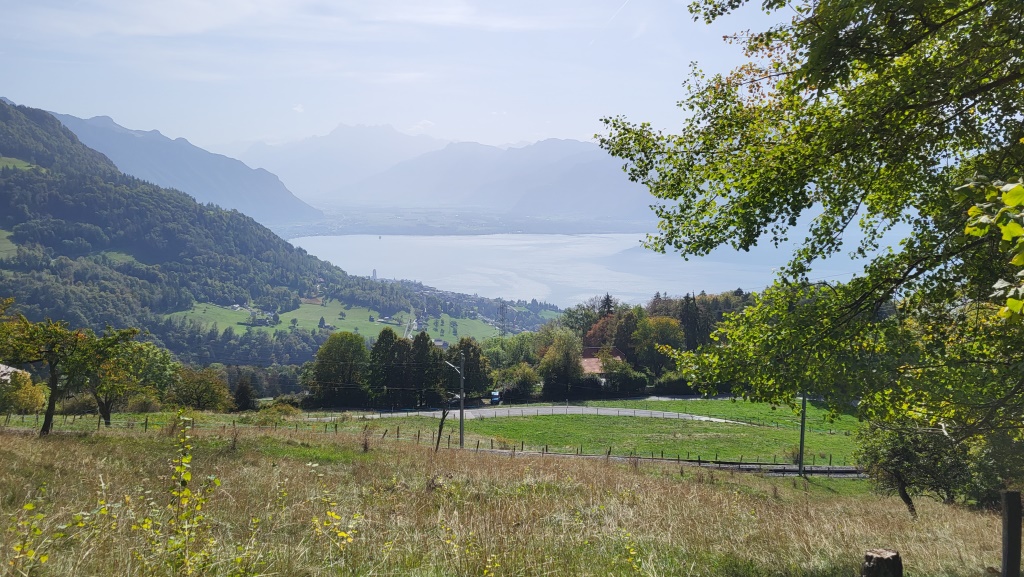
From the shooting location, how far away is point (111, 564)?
4.09 m

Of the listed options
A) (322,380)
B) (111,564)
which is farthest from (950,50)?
(322,380)

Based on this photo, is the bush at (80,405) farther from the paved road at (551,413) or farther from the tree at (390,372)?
the tree at (390,372)

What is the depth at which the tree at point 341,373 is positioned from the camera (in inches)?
3098

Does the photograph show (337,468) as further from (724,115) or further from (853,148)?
(853,148)

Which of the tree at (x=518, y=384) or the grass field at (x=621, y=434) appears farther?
the tree at (x=518, y=384)

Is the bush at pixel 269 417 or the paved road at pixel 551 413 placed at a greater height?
the bush at pixel 269 417

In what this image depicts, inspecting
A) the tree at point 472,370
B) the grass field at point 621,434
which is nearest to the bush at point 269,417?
the grass field at point 621,434

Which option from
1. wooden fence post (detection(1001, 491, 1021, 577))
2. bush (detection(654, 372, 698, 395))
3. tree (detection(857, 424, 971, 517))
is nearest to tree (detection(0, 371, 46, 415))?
tree (detection(857, 424, 971, 517))

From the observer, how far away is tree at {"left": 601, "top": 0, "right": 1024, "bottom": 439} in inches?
263

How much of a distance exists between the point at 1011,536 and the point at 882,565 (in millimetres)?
1555

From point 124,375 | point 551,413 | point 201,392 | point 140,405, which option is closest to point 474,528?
point 124,375

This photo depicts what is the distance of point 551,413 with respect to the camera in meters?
72.8

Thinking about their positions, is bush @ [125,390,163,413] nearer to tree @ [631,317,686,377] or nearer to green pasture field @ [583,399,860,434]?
green pasture field @ [583,399,860,434]

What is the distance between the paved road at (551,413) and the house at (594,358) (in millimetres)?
15710
